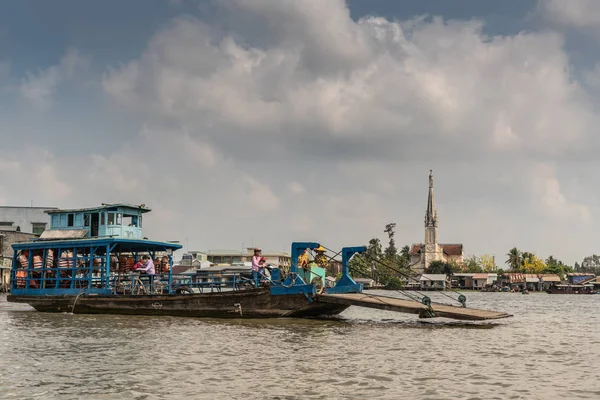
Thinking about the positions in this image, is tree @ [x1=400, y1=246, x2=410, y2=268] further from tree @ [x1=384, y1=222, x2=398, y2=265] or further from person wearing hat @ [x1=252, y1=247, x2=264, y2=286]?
person wearing hat @ [x1=252, y1=247, x2=264, y2=286]

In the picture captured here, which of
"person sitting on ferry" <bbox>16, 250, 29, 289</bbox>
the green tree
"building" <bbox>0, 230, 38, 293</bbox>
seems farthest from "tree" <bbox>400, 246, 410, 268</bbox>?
"person sitting on ferry" <bbox>16, 250, 29, 289</bbox>

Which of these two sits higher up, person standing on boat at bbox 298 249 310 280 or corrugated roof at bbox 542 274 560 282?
person standing on boat at bbox 298 249 310 280

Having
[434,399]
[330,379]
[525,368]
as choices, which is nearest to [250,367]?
[330,379]

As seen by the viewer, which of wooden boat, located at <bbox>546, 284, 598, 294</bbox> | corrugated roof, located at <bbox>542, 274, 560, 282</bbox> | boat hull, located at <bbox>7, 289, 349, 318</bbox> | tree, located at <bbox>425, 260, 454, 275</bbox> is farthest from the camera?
tree, located at <bbox>425, 260, 454, 275</bbox>

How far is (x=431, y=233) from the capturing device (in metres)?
154

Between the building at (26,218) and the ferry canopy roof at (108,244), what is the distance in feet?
139

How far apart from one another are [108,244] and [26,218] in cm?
4789

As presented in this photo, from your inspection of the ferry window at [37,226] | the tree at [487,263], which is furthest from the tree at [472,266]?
the ferry window at [37,226]

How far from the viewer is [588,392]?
10.2 meters

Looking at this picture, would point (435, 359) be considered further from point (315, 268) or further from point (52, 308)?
point (52, 308)

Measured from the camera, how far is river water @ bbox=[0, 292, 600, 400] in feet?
33.0

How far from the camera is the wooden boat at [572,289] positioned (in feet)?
311

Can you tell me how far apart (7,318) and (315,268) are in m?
11.5

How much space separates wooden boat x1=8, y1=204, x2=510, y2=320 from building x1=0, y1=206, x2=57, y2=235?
41.0m
